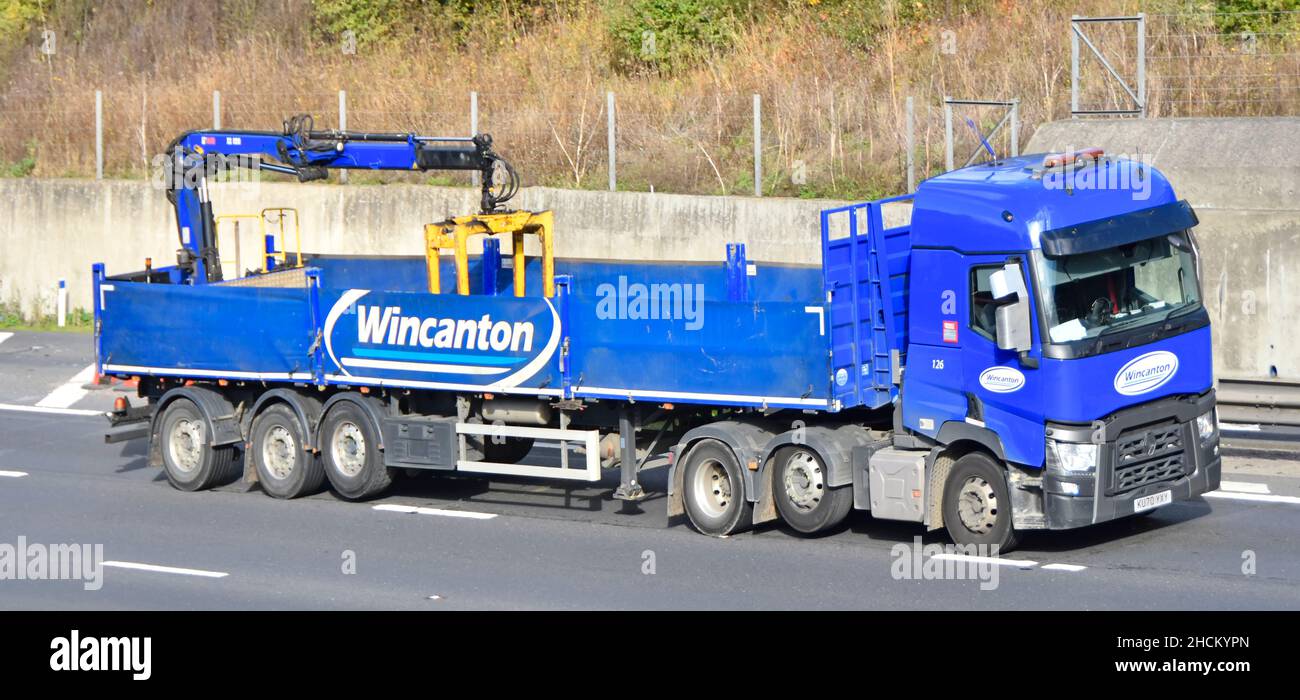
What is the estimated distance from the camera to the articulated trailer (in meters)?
11.4

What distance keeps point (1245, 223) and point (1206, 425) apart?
705 centimetres

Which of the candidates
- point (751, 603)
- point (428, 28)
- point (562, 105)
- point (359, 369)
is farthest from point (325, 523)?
point (428, 28)

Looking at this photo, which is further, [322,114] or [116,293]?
[322,114]

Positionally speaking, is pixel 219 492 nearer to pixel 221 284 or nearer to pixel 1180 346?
pixel 221 284

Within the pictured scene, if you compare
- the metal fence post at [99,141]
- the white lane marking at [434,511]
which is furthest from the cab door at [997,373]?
the metal fence post at [99,141]

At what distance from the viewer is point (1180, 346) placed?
11742 mm

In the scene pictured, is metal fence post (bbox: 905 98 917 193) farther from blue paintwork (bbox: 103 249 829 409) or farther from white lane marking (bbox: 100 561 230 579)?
white lane marking (bbox: 100 561 230 579)

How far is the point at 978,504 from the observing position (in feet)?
38.9

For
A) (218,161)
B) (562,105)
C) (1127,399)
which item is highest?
(562,105)

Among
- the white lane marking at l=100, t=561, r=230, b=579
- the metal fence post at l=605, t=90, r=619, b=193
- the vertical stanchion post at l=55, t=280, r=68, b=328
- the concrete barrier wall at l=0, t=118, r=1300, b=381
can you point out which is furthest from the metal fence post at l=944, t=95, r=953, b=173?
the vertical stanchion post at l=55, t=280, r=68, b=328

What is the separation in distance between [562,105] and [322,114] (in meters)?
5.28

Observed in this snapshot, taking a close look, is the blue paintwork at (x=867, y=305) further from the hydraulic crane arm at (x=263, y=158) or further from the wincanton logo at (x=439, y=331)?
the hydraulic crane arm at (x=263, y=158)

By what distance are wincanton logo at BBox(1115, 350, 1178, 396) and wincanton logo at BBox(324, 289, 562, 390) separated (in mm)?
4627
